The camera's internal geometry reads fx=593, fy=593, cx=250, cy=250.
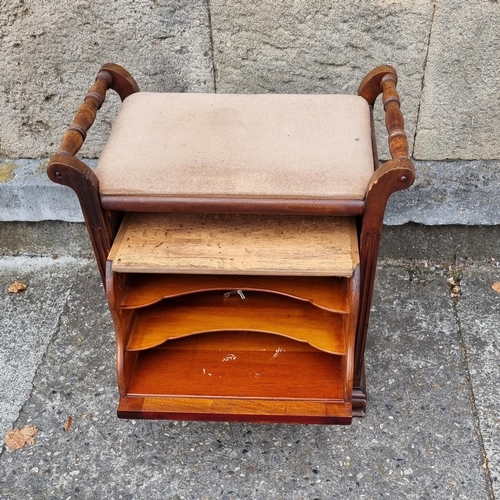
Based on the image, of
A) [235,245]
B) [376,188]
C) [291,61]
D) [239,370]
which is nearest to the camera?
[376,188]

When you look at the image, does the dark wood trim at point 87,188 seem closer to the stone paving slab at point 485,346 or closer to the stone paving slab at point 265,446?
the stone paving slab at point 265,446

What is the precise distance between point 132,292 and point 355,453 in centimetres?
93

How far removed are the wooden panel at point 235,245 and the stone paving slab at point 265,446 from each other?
2.54 feet

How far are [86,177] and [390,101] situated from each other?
89cm

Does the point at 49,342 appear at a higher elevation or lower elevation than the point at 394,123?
lower

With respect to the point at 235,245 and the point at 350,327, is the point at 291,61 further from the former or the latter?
the point at 350,327

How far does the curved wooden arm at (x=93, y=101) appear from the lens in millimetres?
1593

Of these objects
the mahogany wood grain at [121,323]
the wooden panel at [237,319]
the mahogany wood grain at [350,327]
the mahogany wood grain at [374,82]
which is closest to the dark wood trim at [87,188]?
the mahogany wood grain at [121,323]

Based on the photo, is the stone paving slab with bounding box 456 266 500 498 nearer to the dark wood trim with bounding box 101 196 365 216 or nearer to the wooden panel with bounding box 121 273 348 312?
the wooden panel with bounding box 121 273 348 312

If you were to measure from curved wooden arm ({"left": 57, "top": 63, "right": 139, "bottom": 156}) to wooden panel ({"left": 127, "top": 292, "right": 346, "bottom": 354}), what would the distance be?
55 centimetres

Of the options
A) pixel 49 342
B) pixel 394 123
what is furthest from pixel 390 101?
pixel 49 342

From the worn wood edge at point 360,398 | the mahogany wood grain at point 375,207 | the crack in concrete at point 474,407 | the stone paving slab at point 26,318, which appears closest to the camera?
the mahogany wood grain at point 375,207

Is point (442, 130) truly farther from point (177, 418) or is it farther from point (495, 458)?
point (177, 418)

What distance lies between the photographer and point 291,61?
2.29 metres
